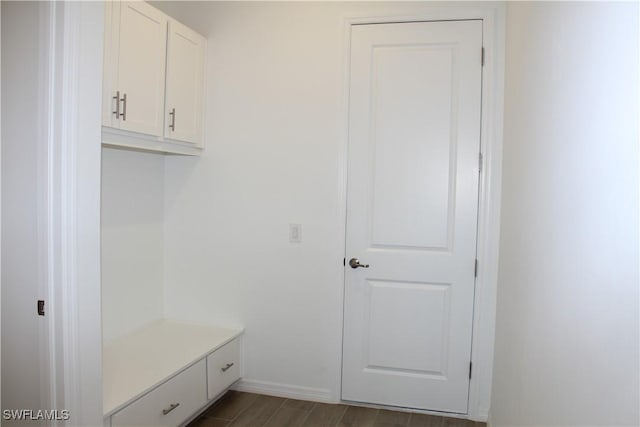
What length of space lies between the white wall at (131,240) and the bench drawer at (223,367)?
1.93ft

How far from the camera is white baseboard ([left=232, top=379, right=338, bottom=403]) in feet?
10.3

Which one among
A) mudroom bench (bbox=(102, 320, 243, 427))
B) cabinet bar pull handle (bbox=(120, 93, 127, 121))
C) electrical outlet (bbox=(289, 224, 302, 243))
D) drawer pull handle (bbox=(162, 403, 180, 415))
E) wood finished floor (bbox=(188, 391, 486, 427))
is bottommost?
wood finished floor (bbox=(188, 391, 486, 427))

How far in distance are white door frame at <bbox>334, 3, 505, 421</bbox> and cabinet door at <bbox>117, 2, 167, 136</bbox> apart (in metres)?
1.17

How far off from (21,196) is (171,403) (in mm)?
1340

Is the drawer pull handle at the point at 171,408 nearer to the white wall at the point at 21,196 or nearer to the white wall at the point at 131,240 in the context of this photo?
the white wall at the point at 131,240

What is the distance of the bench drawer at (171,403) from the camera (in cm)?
225

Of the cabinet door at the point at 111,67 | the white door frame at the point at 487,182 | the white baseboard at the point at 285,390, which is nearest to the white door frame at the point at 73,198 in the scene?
the cabinet door at the point at 111,67

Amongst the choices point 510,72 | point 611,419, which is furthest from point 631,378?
point 510,72

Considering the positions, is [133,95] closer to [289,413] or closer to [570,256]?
[289,413]

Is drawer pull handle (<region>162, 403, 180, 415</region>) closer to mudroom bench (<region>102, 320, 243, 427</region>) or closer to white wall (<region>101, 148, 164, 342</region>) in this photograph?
mudroom bench (<region>102, 320, 243, 427</region>)

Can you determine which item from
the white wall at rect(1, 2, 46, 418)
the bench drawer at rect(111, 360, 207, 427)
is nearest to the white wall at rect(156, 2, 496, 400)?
the bench drawer at rect(111, 360, 207, 427)

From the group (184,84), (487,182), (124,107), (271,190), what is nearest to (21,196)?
(124,107)

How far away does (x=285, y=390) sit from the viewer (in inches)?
126

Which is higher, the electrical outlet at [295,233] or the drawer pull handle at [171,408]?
the electrical outlet at [295,233]
